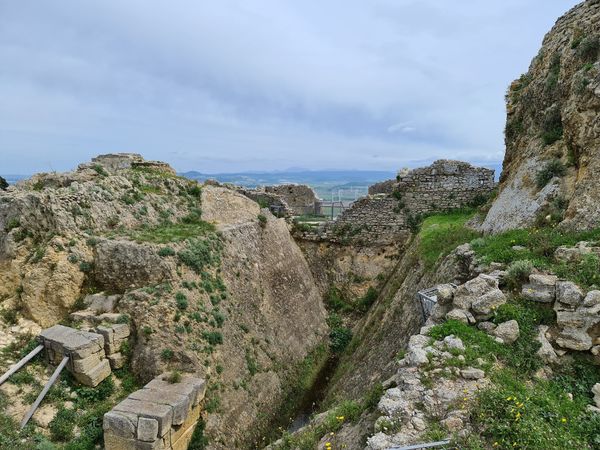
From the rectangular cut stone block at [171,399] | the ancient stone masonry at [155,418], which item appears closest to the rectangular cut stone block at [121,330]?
the ancient stone masonry at [155,418]

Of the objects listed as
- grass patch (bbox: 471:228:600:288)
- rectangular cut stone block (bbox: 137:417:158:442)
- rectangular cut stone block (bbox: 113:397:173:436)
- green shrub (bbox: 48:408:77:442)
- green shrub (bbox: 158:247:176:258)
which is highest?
grass patch (bbox: 471:228:600:288)

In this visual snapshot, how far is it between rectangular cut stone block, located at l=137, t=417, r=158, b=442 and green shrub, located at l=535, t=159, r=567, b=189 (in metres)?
11.4

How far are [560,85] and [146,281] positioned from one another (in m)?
13.5

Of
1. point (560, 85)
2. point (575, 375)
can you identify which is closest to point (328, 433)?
point (575, 375)

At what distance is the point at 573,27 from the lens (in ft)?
39.9

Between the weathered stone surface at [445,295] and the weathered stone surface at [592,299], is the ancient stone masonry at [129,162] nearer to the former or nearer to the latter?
the weathered stone surface at [445,295]

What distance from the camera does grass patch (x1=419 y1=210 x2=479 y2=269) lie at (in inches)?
500

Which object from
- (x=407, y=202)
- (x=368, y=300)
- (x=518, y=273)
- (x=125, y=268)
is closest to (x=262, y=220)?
(x=368, y=300)

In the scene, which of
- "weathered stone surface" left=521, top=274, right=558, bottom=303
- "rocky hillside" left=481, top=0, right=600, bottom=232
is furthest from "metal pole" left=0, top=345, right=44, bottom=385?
"rocky hillside" left=481, top=0, right=600, bottom=232

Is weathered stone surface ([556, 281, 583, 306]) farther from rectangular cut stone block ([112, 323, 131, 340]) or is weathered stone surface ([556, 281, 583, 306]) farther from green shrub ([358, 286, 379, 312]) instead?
green shrub ([358, 286, 379, 312])

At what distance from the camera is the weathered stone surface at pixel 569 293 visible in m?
6.43

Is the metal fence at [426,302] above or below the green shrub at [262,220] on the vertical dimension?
below

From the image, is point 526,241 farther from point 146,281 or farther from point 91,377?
point 91,377

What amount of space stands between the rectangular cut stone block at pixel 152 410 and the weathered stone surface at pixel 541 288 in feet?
25.0
